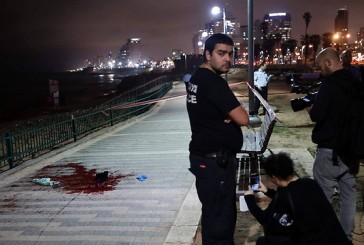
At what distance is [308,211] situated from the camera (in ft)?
8.71

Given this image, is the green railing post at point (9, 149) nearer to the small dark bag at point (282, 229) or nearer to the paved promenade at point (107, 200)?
the paved promenade at point (107, 200)

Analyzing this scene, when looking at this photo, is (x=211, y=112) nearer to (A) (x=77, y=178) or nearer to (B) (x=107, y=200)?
(B) (x=107, y=200)

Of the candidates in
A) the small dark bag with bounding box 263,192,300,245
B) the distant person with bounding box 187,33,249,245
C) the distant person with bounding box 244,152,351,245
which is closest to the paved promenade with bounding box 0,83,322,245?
the distant person with bounding box 187,33,249,245

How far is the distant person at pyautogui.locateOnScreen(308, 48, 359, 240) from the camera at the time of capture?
3486mm

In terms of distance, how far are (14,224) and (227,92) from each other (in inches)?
149

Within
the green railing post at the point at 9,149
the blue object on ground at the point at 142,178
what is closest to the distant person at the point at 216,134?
the blue object on ground at the point at 142,178

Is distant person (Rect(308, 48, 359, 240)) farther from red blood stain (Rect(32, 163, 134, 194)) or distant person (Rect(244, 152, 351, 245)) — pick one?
red blood stain (Rect(32, 163, 134, 194))

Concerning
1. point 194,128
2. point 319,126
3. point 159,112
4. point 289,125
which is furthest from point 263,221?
point 159,112

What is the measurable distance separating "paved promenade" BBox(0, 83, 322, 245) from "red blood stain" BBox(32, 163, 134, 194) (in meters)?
0.02

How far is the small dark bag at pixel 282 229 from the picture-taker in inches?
107

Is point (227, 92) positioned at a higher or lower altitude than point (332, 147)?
higher

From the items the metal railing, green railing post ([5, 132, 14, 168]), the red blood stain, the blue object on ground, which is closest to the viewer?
the red blood stain

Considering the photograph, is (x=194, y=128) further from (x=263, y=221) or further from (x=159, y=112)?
(x=159, y=112)

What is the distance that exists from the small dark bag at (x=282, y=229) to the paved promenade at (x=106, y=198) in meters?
1.69
